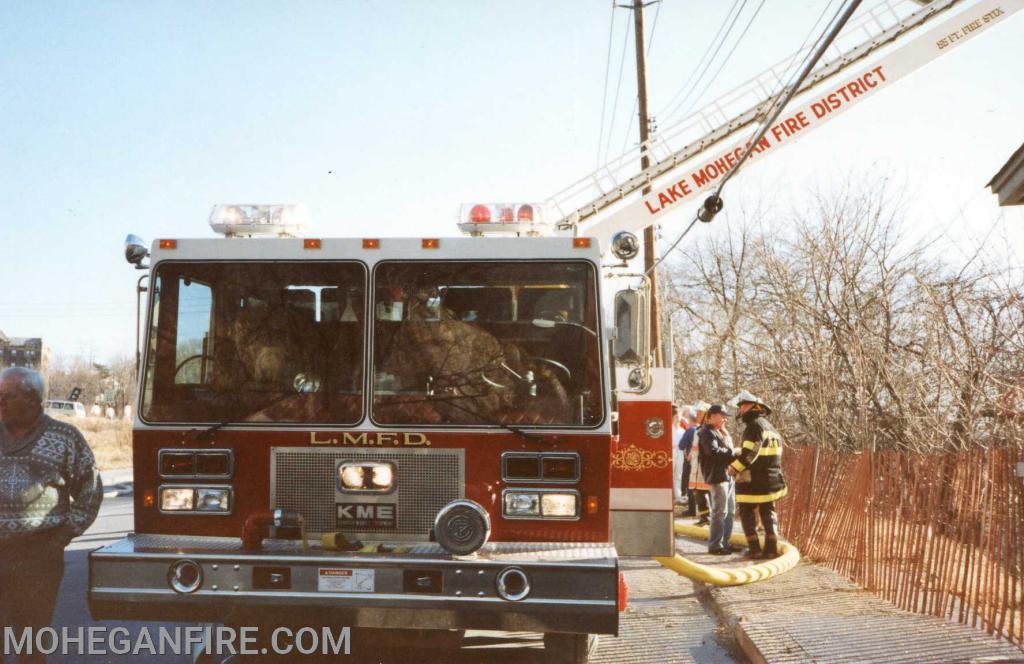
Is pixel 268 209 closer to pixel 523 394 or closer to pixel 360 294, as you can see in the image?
pixel 360 294

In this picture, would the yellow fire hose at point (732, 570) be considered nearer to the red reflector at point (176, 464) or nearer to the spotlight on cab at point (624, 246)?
the spotlight on cab at point (624, 246)

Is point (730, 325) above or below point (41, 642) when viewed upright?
above

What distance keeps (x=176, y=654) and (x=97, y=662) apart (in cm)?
49

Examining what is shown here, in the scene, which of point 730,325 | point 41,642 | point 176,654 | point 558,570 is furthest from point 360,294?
point 730,325

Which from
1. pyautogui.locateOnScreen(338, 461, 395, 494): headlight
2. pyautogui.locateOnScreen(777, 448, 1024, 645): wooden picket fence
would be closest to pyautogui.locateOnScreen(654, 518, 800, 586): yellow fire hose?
pyautogui.locateOnScreen(777, 448, 1024, 645): wooden picket fence

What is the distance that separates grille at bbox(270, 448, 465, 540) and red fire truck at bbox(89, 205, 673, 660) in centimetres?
1

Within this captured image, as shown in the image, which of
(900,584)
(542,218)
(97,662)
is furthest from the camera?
(900,584)

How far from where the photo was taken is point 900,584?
26.5 feet

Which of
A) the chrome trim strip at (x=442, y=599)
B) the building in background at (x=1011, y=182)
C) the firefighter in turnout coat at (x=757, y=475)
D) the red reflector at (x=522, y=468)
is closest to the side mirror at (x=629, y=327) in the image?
the red reflector at (x=522, y=468)

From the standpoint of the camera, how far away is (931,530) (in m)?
7.76

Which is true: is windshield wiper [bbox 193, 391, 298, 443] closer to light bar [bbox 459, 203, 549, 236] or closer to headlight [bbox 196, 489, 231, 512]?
headlight [bbox 196, 489, 231, 512]

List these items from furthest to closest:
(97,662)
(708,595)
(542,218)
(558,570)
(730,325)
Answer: (730,325)
(708,595)
(97,662)
(542,218)
(558,570)

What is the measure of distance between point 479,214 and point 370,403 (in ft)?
4.34

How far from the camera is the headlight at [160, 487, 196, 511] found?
5.45 m
